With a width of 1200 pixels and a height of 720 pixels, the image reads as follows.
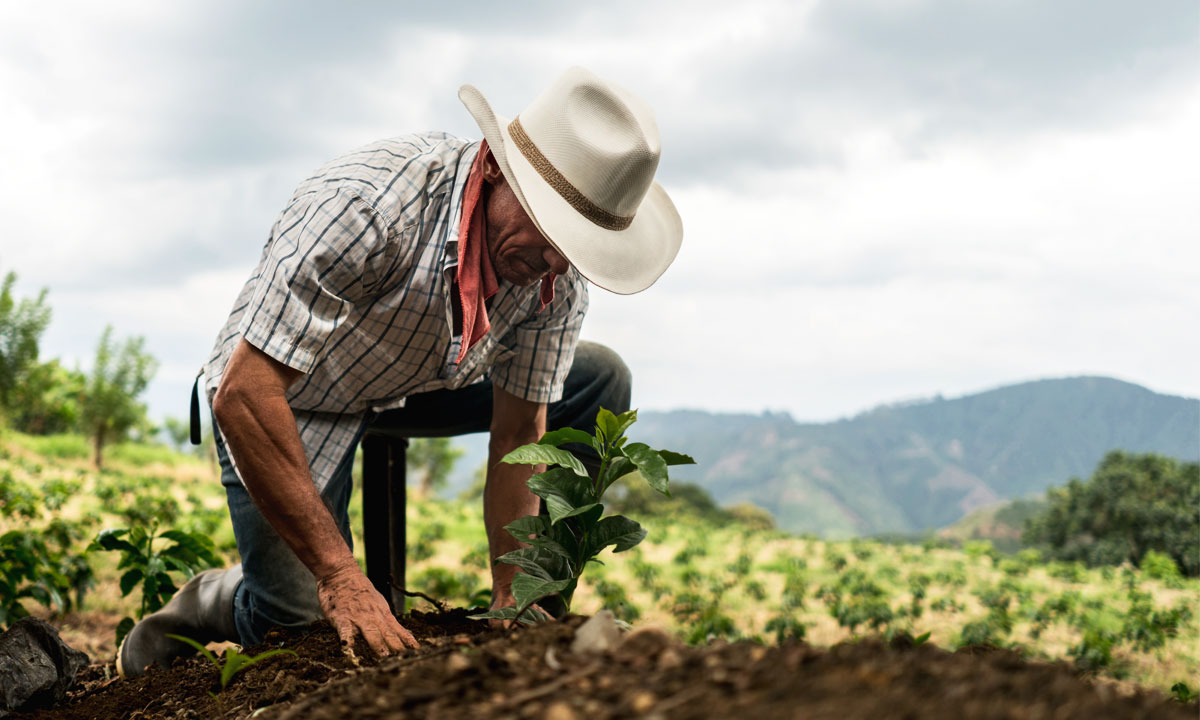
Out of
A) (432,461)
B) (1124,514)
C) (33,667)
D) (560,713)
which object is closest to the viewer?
(560,713)

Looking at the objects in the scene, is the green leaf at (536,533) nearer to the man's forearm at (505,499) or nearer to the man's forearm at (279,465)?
the man's forearm at (279,465)

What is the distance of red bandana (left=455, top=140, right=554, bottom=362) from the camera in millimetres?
2354

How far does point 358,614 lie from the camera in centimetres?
192

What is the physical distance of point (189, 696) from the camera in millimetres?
1981

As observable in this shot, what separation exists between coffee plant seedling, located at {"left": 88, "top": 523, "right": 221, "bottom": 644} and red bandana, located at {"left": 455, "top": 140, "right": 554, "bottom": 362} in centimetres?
160

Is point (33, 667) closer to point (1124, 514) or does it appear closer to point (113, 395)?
point (113, 395)

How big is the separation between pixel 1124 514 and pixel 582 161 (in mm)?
23875

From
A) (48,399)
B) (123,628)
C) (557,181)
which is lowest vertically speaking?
(123,628)

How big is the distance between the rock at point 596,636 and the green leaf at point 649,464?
0.47 meters

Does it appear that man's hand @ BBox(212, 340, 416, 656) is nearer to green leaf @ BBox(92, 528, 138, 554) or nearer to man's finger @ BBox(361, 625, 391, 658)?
man's finger @ BBox(361, 625, 391, 658)

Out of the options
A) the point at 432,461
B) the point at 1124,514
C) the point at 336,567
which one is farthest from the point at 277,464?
the point at 432,461

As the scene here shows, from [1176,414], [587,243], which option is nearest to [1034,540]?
[1176,414]

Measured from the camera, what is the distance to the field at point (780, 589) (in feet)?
17.6

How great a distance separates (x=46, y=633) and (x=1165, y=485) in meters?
25.6
